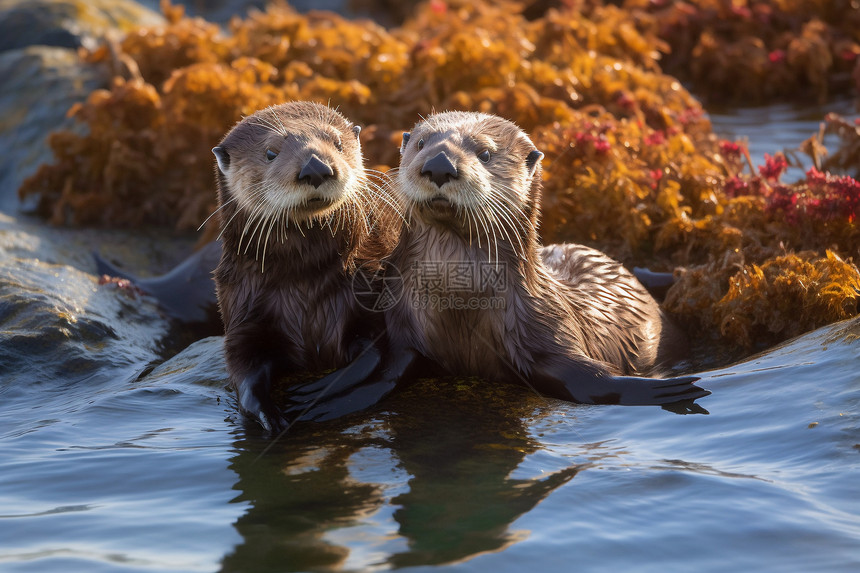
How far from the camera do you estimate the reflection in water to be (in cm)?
281

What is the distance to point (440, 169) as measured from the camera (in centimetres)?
370

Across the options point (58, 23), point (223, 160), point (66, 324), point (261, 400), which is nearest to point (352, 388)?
point (261, 400)

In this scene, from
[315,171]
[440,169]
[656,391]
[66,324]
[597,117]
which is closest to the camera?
[440,169]

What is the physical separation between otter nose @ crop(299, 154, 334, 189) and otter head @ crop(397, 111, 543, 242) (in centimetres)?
34

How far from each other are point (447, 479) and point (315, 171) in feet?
4.49

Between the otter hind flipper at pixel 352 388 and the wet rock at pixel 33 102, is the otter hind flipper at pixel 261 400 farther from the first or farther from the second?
the wet rock at pixel 33 102

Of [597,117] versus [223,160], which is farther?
[597,117]

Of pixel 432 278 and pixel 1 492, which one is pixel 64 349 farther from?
pixel 432 278

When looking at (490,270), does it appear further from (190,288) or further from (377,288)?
(190,288)

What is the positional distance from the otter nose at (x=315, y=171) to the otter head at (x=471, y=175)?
0.34 meters

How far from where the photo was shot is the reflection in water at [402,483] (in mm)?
2809

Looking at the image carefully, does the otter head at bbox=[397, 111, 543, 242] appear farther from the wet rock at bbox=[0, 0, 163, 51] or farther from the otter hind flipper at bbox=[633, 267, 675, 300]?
the wet rock at bbox=[0, 0, 163, 51]

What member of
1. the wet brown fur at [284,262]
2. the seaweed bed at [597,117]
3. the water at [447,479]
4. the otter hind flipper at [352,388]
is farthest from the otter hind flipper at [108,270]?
the otter hind flipper at [352,388]

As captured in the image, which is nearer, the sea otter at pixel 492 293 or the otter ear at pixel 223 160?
the sea otter at pixel 492 293
